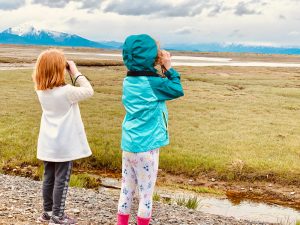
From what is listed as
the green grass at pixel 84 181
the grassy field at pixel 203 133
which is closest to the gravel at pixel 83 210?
the green grass at pixel 84 181

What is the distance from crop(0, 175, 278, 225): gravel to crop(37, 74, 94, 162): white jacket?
183 cm

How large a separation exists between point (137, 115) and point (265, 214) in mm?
9551

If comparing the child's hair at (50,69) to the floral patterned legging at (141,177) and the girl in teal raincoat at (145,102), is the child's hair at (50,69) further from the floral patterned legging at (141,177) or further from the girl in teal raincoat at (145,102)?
the floral patterned legging at (141,177)

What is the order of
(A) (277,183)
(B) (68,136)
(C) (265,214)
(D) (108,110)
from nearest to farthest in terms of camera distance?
(B) (68,136), (C) (265,214), (A) (277,183), (D) (108,110)

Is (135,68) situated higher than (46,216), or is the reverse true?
(135,68)

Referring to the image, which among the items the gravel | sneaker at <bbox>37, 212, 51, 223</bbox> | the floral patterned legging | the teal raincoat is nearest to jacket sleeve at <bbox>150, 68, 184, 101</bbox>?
the teal raincoat

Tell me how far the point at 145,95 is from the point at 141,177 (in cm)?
138

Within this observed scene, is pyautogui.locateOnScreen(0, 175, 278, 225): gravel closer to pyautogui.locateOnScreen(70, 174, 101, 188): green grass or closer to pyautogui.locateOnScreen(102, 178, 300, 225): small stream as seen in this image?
pyautogui.locateOnScreen(70, 174, 101, 188): green grass

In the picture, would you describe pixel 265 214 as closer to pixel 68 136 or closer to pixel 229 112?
pixel 68 136

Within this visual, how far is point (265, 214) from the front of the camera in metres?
15.3

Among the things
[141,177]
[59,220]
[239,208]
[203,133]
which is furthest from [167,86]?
[203,133]

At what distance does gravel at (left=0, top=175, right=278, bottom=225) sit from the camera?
9531mm

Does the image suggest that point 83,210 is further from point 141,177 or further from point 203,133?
point 203,133

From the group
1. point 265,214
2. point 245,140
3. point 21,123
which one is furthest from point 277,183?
point 21,123
